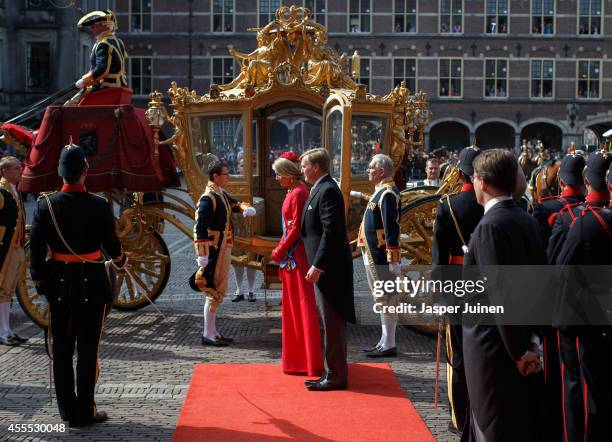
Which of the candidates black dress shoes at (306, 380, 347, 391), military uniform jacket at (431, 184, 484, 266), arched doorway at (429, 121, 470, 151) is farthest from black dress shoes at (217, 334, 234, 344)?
arched doorway at (429, 121, 470, 151)

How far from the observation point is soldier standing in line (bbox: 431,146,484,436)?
4.98 meters

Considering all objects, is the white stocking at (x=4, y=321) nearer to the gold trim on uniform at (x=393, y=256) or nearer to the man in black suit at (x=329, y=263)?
the man in black suit at (x=329, y=263)

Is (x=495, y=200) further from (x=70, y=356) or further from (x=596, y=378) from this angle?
(x=70, y=356)

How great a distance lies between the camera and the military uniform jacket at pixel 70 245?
523 cm

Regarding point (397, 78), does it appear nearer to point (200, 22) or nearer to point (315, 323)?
point (200, 22)

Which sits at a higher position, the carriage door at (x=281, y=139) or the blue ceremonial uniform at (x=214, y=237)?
the carriage door at (x=281, y=139)

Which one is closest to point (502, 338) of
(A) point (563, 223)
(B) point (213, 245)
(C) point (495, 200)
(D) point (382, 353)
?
(C) point (495, 200)

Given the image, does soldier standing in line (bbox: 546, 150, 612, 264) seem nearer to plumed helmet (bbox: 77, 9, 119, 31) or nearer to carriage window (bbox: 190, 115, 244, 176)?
carriage window (bbox: 190, 115, 244, 176)

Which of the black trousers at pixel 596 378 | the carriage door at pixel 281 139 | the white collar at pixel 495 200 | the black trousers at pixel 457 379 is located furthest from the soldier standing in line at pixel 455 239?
the carriage door at pixel 281 139

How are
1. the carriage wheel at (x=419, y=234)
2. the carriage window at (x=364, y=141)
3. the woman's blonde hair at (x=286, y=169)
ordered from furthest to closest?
the carriage window at (x=364, y=141), the carriage wheel at (x=419, y=234), the woman's blonde hair at (x=286, y=169)

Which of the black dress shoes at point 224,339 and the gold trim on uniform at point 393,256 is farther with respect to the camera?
the black dress shoes at point 224,339

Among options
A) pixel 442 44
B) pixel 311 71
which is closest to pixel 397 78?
pixel 442 44

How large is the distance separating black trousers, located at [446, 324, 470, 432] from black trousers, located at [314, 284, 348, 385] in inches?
44.4

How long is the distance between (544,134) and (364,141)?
33.5 metres
